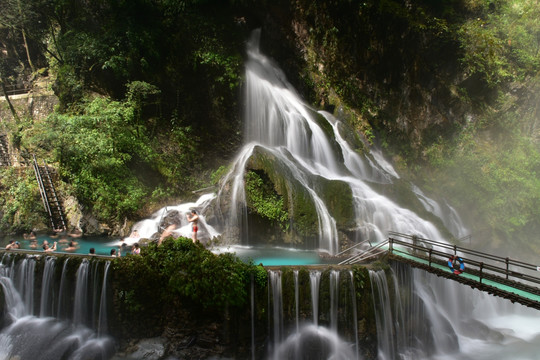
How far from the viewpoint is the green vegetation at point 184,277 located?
27.4 ft

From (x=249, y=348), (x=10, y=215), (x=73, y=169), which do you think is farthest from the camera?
(x=10, y=215)

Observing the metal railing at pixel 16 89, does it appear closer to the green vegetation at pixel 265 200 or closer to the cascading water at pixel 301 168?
the cascading water at pixel 301 168

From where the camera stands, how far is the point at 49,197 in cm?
1614

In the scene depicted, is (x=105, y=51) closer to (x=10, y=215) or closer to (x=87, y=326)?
(x=10, y=215)

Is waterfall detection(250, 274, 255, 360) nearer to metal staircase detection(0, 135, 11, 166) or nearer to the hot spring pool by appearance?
the hot spring pool

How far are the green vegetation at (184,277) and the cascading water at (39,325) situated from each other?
118cm

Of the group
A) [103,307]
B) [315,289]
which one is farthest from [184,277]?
[315,289]

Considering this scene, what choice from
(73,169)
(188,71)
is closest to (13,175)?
(73,169)

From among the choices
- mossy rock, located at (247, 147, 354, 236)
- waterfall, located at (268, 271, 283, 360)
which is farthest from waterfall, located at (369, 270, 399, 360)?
mossy rock, located at (247, 147, 354, 236)

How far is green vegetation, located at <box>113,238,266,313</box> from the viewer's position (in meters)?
8.36

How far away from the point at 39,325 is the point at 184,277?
509 centimetres

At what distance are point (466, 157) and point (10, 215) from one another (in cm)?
2830

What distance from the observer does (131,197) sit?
14.6 meters

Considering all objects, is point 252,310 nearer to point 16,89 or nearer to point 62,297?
point 62,297
